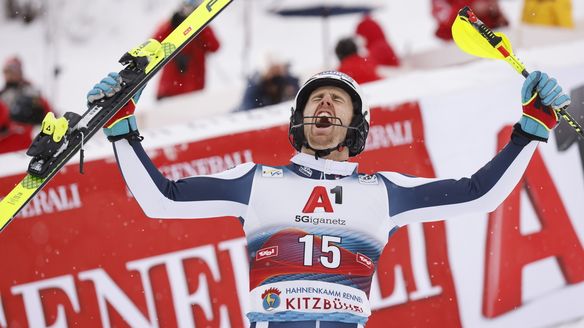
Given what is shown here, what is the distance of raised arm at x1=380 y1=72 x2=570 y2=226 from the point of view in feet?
14.9

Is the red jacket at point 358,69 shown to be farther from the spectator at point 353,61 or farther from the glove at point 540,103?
the glove at point 540,103

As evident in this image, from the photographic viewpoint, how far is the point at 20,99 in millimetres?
9297

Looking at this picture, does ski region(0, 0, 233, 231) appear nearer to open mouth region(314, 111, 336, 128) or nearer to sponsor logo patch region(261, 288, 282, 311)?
open mouth region(314, 111, 336, 128)

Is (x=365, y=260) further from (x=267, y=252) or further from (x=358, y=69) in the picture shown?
(x=358, y=69)

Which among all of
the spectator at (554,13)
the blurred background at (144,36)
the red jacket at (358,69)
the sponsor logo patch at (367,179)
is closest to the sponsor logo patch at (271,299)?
the sponsor logo patch at (367,179)

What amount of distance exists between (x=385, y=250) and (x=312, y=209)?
2.23 metres

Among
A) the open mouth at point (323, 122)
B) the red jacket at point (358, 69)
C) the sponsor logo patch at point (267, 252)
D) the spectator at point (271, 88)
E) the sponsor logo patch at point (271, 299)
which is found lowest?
the sponsor logo patch at point (271, 299)

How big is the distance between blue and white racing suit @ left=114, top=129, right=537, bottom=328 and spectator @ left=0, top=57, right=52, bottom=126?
4647mm

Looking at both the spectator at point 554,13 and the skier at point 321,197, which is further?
the spectator at point 554,13

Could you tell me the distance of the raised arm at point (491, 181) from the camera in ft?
14.9

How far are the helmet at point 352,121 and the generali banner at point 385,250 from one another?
1922 millimetres

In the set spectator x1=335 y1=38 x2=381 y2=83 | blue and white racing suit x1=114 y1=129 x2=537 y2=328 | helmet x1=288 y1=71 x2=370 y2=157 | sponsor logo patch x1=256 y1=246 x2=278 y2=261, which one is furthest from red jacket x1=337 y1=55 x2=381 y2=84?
sponsor logo patch x1=256 y1=246 x2=278 y2=261

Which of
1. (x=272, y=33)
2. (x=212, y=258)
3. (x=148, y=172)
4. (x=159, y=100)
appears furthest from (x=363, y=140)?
(x=272, y=33)

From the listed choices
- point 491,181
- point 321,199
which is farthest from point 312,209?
point 491,181
